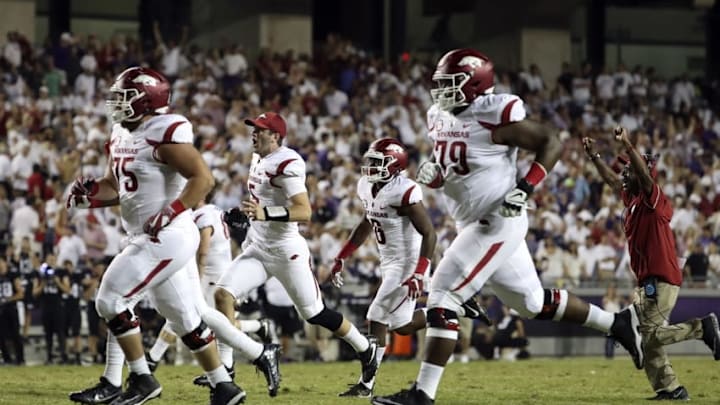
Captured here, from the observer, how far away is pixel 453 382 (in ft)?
43.5

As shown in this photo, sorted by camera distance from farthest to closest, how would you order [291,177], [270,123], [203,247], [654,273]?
1. [203,247]
2. [270,123]
3. [291,177]
4. [654,273]

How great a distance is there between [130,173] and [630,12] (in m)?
29.5

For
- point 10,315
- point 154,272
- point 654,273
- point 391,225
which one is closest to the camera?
point 154,272

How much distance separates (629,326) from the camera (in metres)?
9.79

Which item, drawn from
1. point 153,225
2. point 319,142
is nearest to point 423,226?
point 153,225

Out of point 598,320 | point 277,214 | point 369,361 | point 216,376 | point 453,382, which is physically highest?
point 277,214

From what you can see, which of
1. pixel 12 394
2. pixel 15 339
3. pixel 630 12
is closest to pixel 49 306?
pixel 15 339

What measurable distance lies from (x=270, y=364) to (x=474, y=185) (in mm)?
2174

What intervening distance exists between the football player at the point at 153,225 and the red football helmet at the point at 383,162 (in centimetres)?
284

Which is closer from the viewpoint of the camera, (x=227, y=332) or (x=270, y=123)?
(x=227, y=332)

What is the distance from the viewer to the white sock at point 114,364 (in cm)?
986

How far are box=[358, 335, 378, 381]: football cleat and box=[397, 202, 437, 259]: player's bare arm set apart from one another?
0.89 metres

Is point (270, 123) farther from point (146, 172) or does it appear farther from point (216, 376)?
point (216, 376)

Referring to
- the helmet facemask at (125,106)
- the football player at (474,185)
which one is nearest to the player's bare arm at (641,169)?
the football player at (474,185)
